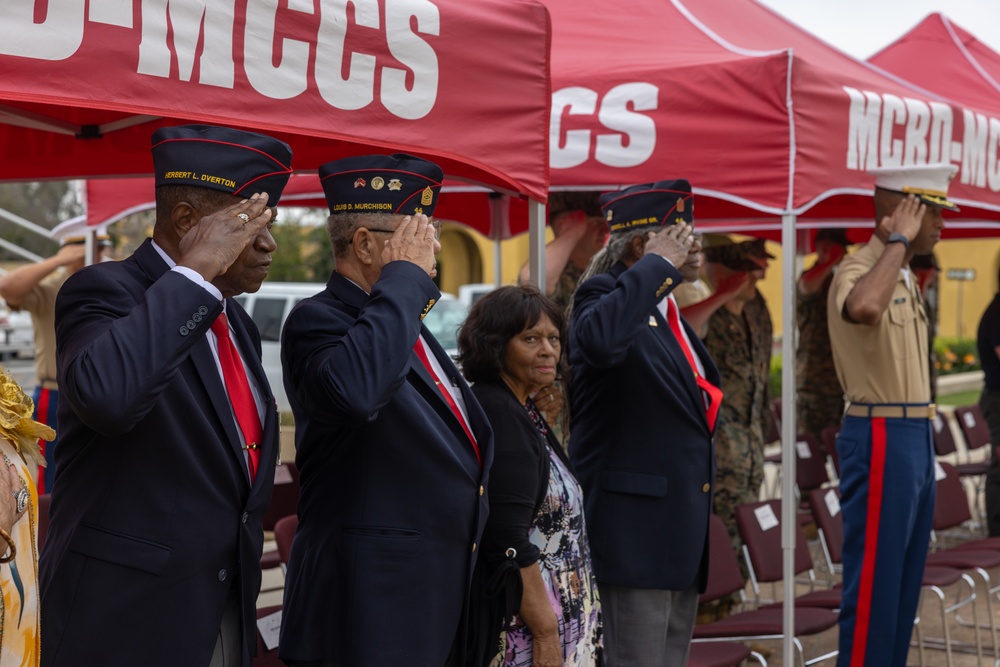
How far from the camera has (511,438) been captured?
2744 mm

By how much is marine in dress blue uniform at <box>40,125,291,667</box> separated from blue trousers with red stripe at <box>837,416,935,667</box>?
2812 mm

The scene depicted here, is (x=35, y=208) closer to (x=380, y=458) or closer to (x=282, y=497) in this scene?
(x=282, y=497)

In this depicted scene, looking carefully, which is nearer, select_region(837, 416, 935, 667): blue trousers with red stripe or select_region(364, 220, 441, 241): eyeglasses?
select_region(364, 220, 441, 241): eyeglasses

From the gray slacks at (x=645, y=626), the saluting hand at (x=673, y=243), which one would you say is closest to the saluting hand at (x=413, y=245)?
the saluting hand at (x=673, y=243)

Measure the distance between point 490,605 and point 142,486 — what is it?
3.09 feet

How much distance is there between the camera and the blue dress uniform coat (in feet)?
6.08

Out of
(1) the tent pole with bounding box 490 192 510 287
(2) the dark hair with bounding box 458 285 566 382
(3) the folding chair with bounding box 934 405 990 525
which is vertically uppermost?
(1) the tent pole with bounding box 490 192 510 287

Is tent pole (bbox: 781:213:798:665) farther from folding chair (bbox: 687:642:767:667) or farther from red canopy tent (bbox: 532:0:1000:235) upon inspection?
folding chair (bbox: 687:642:767:667)

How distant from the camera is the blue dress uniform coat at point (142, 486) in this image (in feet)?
6.08

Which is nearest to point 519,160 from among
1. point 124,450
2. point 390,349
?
point 390,349

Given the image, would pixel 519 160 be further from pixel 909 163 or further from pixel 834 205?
pixel 834 205

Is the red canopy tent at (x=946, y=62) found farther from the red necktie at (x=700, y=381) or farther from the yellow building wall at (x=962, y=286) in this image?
the yellow building wall at (x=962, y=286)

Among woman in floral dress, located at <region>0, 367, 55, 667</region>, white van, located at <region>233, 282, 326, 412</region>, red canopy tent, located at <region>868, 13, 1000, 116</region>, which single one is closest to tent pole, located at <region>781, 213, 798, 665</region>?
red canopy tent, located at <region>868, 13, 1000, 116</region>

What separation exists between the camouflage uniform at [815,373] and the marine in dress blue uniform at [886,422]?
3161 millimetres
